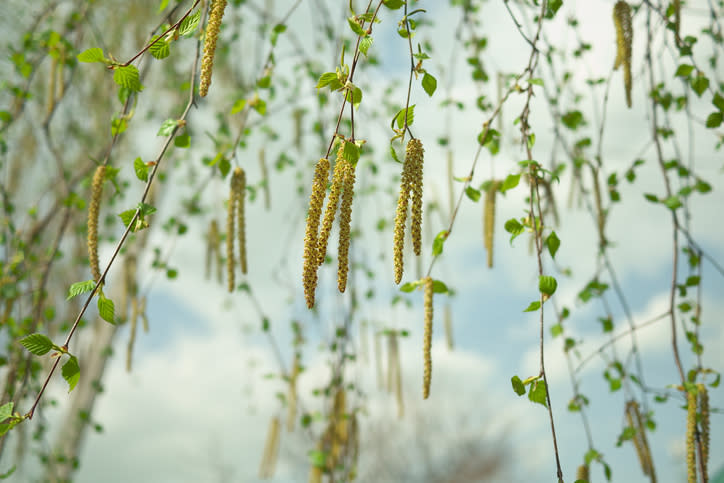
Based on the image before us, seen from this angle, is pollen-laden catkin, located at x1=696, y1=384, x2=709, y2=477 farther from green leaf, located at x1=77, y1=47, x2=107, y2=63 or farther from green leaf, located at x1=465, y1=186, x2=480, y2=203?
green leaf, located at x1=77, y1=47, x2=107, y2=63

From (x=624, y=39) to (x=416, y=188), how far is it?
32.9 inches

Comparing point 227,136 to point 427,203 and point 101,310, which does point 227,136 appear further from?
point 101,310

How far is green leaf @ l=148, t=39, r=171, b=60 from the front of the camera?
90cm

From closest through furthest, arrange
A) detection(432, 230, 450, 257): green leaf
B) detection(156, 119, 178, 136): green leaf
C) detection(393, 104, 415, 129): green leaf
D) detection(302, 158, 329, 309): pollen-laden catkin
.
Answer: detection(302, 158, 329, 309): pollen-laden catkin
detection(393, 104, 415, 129): green leaf
detection(156, 119, 178, 136): green leaf
detection(432, 230, 450, 257): green leaf

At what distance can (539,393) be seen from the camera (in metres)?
0.99

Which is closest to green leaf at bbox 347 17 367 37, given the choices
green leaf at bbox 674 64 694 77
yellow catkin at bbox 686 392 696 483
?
yellow catkin at bbox 686 392 696 483

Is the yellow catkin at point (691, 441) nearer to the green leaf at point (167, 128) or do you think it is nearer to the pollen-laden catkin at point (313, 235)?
the pollen-laden catkin at point (313, 235)

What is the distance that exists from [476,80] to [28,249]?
1.79 m

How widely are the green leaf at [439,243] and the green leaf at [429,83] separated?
1.18 feet

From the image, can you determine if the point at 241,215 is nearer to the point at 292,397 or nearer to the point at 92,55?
the point at 92,55

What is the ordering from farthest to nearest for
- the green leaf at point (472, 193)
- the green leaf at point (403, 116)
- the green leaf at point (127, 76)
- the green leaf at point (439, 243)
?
the green leaf at point (472, 193)
the green leaf at point (439, 243)
the green leaf at point (127, 76)
the green leaf at point (403, 116)

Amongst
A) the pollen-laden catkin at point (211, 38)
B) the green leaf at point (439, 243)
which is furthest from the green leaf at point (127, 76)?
the green leaf at point (439, 243)

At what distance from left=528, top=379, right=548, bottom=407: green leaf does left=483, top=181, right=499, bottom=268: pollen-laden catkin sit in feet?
1.66

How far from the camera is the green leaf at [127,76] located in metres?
0.95
